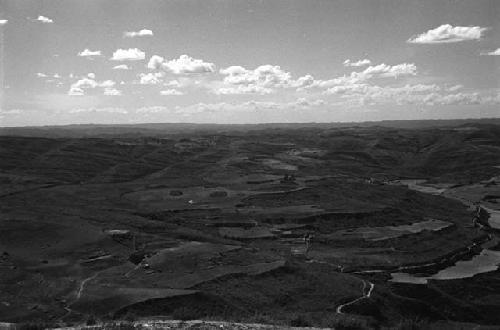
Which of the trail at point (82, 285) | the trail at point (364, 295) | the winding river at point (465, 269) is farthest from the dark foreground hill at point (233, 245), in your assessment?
the winding river at point (465, 269)

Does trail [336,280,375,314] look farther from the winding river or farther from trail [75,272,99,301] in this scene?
trail [75,272,99,301]

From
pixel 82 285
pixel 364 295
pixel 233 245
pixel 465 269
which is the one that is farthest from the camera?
pixel 233 245

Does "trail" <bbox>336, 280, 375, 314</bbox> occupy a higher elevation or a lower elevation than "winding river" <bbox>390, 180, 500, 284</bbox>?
higher

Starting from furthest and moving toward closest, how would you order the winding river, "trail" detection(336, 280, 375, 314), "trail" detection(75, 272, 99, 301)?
the winding river
"trail" detection(75, 272, 99, 301)
"trail" detection(336, 280, 375, 314)

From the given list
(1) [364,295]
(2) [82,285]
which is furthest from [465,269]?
(2) [82,285]

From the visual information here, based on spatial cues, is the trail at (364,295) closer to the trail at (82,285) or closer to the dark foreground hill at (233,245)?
the dark foreground hill at (233,245)

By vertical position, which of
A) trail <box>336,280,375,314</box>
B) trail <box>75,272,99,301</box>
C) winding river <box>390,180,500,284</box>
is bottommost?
winding river <box>390,180,500,284</box>

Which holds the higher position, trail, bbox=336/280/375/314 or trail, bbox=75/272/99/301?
trail, bbox=75/272/99/301

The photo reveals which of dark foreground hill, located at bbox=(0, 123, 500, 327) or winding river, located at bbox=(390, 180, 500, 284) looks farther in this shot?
winding river, located at bbox=(390, 180, 500, 284)

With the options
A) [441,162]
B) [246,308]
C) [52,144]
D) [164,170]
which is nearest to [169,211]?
[246,308]

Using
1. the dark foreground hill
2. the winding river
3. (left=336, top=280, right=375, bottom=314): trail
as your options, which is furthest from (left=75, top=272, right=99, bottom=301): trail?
the winding river

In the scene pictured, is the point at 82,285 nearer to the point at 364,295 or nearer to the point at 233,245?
the point at 233,245

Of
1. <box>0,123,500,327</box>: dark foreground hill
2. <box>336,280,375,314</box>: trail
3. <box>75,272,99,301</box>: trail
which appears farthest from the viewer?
<box>75,272,99,301</box>: trail
